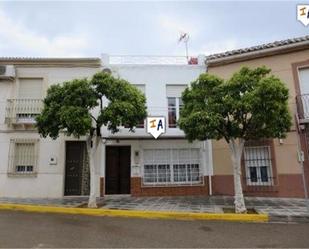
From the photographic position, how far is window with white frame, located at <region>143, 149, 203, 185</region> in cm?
1284

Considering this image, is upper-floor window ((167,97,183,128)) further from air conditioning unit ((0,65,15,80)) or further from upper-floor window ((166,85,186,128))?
air conditioning unit ((0,65,15,80))

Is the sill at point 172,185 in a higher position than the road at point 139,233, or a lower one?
higher

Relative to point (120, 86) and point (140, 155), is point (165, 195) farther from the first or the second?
point (120, 86)

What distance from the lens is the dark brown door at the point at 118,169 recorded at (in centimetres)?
1288

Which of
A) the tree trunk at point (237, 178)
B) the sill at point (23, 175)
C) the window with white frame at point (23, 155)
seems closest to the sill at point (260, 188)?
the tree trunk at point (237, 178)

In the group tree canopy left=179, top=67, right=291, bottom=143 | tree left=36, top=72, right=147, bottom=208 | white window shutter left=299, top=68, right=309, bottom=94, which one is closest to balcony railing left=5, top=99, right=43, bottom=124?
tree left=36, top=72, right=147, bottom=208

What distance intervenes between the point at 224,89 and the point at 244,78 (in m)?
0.67

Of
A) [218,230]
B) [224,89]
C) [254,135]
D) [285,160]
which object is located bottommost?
[218,230]

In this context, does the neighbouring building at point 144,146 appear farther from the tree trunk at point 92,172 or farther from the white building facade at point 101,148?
the tree trunk at point 92,172

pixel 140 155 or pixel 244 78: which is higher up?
pixel 244 78

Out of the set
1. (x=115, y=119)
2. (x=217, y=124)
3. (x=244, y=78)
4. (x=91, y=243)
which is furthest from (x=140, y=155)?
(x=91, y=243)

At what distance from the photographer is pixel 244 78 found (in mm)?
8758

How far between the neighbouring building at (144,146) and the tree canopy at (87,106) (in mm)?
3066

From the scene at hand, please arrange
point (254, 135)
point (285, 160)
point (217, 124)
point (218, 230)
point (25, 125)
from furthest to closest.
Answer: point (25, 125) < point (285, 160) < point (254, 135) < point (217, 124) < point (218, 230)
